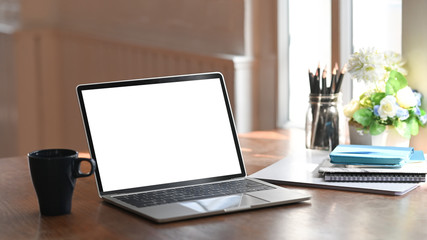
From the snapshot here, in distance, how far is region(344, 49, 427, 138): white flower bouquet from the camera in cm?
150

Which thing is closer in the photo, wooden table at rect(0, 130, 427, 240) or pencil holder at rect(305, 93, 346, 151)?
wooden table at rect(0, 130, 427, 240)

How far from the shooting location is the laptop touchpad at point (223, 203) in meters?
1.04

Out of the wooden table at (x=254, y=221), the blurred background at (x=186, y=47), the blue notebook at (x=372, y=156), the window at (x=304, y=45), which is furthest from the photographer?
the window at (x=304, y=45)

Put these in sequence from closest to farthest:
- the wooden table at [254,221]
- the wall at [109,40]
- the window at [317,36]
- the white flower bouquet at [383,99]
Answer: the wooden table at [254,221], the white flower bouquet at [383,99], the window at [317,36], the wall at [109,40]

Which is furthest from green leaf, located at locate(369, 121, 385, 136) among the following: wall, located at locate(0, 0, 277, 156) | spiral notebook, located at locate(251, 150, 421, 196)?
wall, located at locate(0, 0, 277, 156)

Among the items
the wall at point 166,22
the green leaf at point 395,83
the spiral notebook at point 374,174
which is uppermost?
the wall at point 166,22

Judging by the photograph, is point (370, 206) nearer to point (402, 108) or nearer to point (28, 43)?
point (402, 108)

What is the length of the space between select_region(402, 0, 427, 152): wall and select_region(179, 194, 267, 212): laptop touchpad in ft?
2.23

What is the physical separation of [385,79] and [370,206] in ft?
1.88

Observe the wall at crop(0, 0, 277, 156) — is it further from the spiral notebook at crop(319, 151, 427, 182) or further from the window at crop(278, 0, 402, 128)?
the spiral notebook at crop(319, 151, 427, 182)

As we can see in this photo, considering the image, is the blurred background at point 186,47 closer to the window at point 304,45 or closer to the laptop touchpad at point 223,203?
the window at point 304,45

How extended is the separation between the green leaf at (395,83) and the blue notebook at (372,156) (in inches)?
9.2

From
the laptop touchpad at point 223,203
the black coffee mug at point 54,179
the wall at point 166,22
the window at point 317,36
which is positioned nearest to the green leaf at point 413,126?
the window at point 317,36

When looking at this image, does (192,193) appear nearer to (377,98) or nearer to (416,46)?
(377,98)
